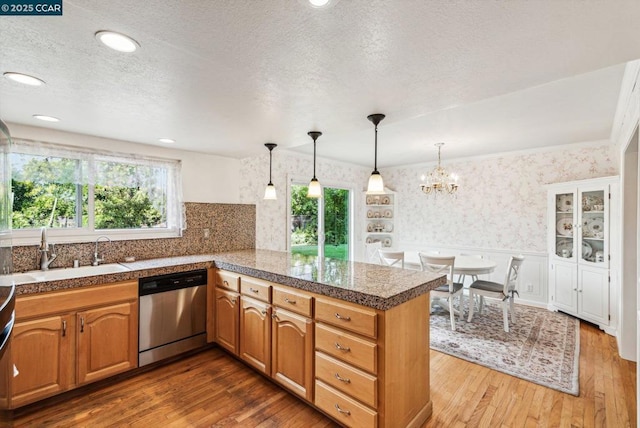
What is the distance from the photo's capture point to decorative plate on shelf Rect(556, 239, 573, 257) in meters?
3.84

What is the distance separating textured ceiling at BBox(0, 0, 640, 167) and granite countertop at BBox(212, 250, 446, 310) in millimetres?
1169

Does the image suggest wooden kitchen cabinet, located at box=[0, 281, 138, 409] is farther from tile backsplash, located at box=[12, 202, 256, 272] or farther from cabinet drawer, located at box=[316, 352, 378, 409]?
cabinet drawer, located at box=[316, 352, 378, 409]

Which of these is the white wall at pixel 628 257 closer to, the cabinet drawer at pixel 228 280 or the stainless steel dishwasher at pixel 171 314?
the cabinet drawer at pixel 228 280

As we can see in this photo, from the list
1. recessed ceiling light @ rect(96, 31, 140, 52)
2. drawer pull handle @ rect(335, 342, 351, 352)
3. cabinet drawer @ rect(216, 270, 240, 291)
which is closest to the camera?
recessed ceiling light @ rect(96, 31, 140, 52)

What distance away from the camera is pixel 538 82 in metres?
1.58

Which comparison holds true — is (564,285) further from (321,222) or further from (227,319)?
(227,319)

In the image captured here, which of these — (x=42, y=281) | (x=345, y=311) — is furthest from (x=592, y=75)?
(x=42, y=281)

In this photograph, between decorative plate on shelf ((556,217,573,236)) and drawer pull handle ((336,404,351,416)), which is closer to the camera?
drawer pull handle ((336,404,351,416))

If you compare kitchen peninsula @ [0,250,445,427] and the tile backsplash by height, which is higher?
the tile backsplash

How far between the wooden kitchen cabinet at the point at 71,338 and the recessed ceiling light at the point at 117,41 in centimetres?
179

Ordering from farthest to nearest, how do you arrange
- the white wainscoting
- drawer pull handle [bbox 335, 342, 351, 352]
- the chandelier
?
1. the white wainscoting
2. the chandelier
3. drawer pull handle [bbox 335, 342, 351, 352]

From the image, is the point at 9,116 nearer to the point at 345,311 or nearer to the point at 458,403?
the point at 345,311

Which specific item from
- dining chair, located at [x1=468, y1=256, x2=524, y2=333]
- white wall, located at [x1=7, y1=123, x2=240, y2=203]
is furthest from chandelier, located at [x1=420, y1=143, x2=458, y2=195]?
white wall, located at [x1=7, y1=123, x2=240, y2=203]

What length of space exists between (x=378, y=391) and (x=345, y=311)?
0.45 meters
